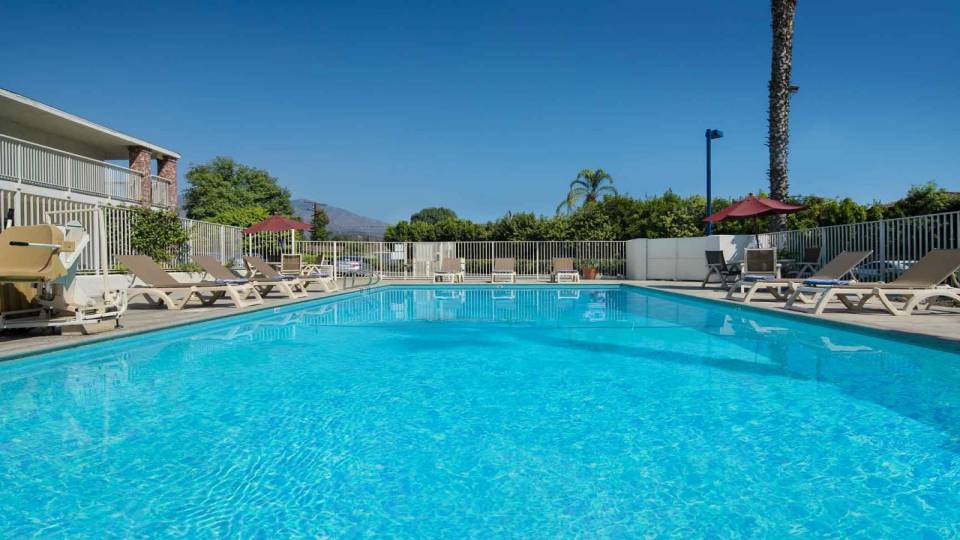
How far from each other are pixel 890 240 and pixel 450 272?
12223 mm

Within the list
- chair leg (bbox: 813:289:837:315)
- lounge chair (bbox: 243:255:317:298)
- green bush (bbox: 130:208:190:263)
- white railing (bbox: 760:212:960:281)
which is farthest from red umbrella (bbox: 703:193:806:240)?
green bush (bbox: 130:208:190:263)

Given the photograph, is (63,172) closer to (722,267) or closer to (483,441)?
(483,441)

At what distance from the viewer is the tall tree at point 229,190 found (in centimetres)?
3734

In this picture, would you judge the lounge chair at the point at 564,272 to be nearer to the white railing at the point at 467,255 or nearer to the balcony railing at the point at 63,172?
the white railing at the point at 467,255

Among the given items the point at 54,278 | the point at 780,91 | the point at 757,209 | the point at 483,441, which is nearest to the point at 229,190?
the point at 780,91

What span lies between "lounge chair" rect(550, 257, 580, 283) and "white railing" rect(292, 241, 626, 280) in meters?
2.12

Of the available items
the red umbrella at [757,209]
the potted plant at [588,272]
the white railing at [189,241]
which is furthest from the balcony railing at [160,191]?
the red umbrella at [757,209]

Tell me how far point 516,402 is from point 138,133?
20.2 m

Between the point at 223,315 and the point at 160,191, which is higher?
the point at 160,191

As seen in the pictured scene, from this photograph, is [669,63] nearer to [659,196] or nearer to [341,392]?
[659,196]

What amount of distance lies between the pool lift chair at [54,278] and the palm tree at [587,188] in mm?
29656

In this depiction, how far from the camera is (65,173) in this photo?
13.5 metres

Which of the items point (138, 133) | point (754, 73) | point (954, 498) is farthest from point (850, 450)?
point (138, 133)

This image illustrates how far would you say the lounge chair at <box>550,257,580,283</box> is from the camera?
17.0m
